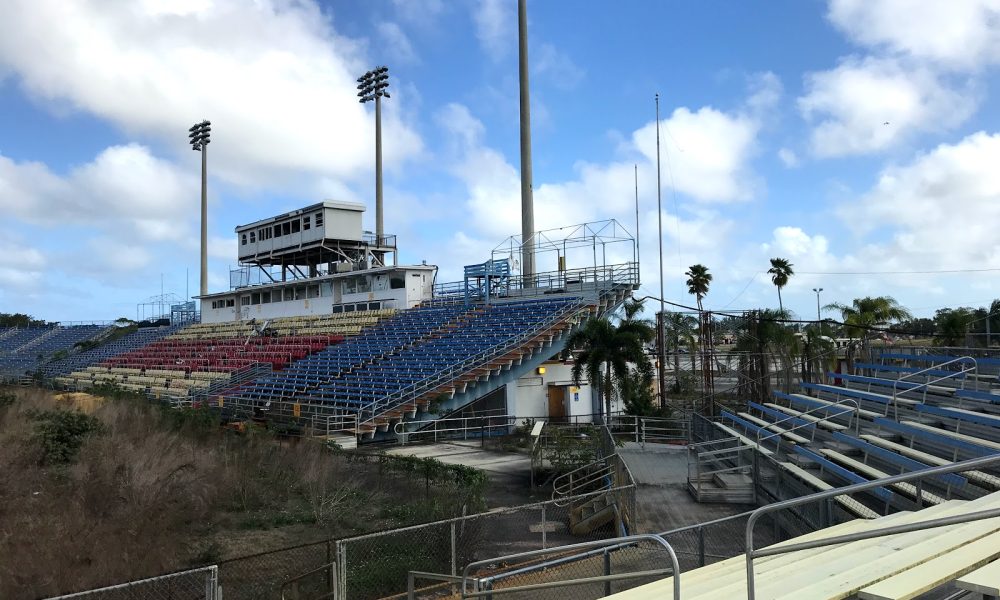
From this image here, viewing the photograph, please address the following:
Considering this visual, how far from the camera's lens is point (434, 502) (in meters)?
12.0

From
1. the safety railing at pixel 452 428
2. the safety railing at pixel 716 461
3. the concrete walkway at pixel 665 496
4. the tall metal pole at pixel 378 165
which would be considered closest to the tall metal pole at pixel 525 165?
the safety railing at pixel 452 428

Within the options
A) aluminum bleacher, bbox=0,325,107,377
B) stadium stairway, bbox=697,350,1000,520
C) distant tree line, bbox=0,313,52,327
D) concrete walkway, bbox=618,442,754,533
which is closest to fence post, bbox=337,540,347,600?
concrete walkway, bbox=618,442,754,533

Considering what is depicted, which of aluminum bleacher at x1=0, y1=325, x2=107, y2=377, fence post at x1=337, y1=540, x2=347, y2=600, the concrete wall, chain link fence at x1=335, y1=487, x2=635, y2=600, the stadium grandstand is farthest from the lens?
aluminum bleacher at x1=0, y1=325, x2=107, y2=377

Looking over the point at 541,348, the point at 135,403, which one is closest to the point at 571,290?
the point at 541,348

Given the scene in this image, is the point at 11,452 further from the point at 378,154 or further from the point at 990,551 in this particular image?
the point at 378,154

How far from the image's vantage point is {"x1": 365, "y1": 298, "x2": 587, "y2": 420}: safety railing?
22.9 m

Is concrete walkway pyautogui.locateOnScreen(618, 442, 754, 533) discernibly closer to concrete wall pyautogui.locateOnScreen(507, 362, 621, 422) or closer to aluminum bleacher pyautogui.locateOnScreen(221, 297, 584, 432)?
aluminum bleacher pyautogui.locateOnScreen(221, 297, 584, 432)

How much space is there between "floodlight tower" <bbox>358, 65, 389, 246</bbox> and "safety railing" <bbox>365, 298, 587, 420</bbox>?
24708mm

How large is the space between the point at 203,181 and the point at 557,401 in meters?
45.5

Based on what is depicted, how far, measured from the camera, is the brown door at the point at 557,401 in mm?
27516

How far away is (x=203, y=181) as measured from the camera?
2340 inches

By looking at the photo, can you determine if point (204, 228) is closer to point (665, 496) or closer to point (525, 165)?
point (525, 165)

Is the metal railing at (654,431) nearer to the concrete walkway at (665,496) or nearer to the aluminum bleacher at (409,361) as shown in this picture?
the concrete walkway at (665,496)

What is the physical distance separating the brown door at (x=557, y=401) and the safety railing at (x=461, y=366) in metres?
2.83
